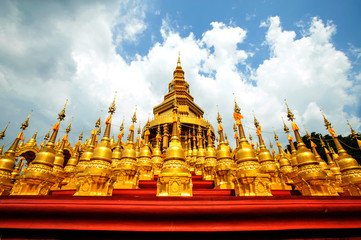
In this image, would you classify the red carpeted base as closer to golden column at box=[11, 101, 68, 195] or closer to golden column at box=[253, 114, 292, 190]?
golden column at box=[11, 101, 68, 195]

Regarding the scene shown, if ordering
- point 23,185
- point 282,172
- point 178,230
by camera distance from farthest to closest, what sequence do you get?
point 282,172
point 23,185
point 178,230

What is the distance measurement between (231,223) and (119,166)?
7.39 metres

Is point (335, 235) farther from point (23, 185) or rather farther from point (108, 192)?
point (23, 185)

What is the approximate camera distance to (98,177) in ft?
19.4

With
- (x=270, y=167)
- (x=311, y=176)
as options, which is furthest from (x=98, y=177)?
(x=270, y=167)

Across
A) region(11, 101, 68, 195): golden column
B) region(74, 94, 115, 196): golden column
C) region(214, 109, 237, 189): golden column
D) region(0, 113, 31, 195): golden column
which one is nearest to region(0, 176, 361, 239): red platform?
region(74, 94, 115, 196): golden column

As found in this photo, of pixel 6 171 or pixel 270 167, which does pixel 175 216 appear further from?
pixel 6 171

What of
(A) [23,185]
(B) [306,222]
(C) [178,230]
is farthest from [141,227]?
(A) [23,185]

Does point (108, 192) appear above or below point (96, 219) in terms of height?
above

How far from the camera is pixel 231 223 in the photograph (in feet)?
9.88

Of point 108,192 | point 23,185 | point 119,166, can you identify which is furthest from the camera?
point 119,166

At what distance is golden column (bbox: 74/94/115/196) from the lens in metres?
5.84

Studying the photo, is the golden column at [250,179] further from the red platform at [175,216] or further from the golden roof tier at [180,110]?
the golden roof tier at [180,110]

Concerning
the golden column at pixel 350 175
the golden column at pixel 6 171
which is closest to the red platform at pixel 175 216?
the golden column at pixel 350 175
